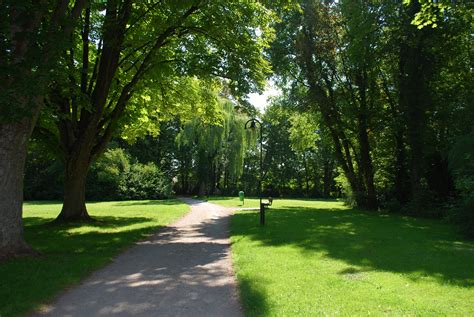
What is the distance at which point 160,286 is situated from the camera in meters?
6.81

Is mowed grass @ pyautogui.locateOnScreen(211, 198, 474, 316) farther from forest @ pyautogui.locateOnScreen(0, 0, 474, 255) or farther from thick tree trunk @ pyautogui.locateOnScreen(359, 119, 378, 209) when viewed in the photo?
thick tree trunk @ pyautogui.locateOnScreen(359, 119, 378, 209)

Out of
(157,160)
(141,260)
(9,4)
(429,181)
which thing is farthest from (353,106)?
(157,160)

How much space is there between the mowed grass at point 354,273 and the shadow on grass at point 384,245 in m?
0.02

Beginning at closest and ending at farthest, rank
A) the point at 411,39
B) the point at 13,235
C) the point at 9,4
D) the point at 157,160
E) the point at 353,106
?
1. the point at 9,4
2. the point at 13,235
3. the point at 411,39
4. the point at 353,106
5. the point at 157,160

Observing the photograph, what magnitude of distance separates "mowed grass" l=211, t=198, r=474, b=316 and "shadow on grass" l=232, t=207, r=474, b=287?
0.06 feet

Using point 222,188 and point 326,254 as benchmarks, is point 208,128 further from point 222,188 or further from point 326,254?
point 326,254

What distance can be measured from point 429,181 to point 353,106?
6.27 metres

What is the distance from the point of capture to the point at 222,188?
62406 millimetres

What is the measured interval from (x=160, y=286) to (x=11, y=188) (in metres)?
4.36

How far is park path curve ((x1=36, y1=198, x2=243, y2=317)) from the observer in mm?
5555

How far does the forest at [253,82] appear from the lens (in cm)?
870

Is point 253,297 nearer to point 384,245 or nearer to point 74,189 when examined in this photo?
point 384,245

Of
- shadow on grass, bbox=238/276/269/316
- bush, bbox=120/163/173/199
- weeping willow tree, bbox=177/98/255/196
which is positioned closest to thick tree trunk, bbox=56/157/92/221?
shadow on grass, bbox=238/276/269/316

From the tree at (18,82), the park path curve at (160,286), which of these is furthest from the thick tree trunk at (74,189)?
the tree at (18,82)
